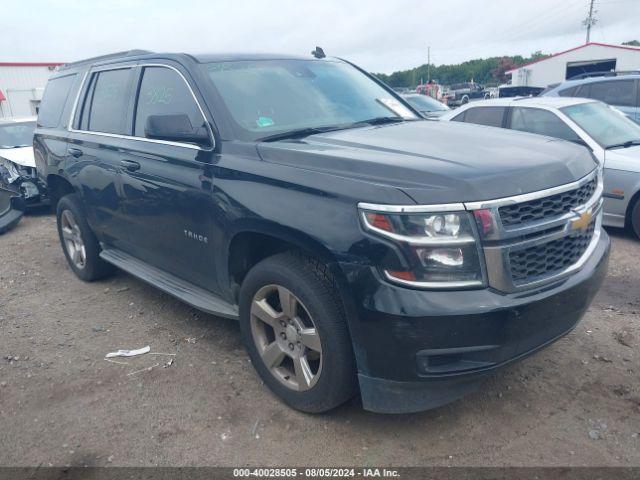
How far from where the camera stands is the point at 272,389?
11.1ft

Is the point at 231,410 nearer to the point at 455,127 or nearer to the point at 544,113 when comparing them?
the point at 455,127

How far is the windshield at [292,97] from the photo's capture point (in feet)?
11.7

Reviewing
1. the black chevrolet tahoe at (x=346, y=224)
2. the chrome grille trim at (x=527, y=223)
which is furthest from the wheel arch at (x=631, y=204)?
the chrome grille trim at (x=527, y=223)

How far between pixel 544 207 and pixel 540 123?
4.69 m

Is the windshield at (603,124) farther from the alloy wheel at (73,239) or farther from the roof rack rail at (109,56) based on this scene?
the alloy wheel at (73,239)

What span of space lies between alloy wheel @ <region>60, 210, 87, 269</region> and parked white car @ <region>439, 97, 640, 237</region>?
395 cm

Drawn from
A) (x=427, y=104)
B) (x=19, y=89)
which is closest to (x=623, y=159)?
(x=427, y=104)

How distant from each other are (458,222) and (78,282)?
4.54 m

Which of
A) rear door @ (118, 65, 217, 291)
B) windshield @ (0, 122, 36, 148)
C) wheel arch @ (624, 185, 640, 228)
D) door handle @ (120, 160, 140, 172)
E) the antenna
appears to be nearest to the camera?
rear door @ (118, 65, 217, 291)

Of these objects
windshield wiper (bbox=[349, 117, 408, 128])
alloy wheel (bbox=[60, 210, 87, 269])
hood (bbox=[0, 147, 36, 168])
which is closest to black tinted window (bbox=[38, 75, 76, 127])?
alloy wheel (bbox=[60, 210, 87, 269])

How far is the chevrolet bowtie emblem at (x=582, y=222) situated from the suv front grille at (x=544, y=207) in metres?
0.06

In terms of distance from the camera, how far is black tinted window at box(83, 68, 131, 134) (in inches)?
175

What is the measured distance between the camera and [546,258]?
2713 mm

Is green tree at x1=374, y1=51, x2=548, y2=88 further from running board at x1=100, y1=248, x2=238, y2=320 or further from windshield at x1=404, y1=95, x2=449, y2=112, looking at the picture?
running board at x1=100, y1=248, x2=238, y2=320
